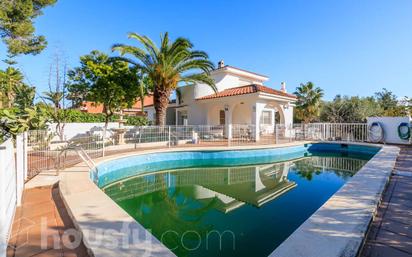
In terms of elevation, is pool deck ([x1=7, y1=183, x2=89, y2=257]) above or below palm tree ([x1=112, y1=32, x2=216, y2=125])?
below

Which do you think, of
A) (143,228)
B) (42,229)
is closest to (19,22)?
(42,229)

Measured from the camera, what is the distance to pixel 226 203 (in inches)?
238

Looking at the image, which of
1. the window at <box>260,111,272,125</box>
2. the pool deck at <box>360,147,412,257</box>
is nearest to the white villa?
the window at <box>260,111,272,125</box>

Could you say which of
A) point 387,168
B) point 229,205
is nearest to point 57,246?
point 229,205

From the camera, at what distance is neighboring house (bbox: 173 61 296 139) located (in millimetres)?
17781

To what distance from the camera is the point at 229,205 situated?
5.85 meters

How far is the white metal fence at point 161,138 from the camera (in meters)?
8.20

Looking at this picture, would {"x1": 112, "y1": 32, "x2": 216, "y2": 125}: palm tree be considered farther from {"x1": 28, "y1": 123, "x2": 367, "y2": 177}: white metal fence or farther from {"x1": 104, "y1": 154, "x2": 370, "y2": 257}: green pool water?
{"x1": 104, "y1": 154, "x2": 370, "y2": 257}: green pool water

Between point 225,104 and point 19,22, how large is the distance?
47.0ft

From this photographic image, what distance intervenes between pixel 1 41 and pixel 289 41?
20.1 m

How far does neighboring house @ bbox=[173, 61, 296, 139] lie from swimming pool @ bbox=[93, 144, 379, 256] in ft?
18.4

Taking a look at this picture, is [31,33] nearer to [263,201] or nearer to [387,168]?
[263,201]

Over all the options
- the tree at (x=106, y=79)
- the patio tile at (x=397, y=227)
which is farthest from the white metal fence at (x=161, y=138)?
the patio tile at (x=397, y=227)

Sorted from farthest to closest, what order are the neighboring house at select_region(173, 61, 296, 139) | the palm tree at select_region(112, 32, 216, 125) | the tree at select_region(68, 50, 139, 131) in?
the neighboring house at select_region(173, 61, 296, 139), the tree at select_region(68, 50, 139, 131), the palm tree at select_region(112, 32, 216, 125)
